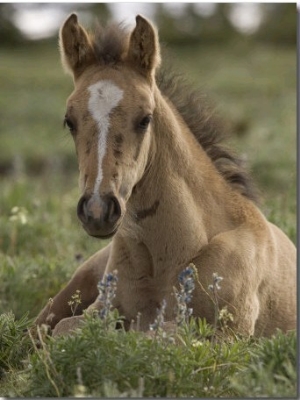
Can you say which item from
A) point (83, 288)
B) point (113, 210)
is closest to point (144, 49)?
point (113, 210)

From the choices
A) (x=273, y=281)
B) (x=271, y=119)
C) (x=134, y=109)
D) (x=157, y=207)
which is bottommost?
(x=271, y=119)

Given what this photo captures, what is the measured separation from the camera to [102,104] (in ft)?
17.3

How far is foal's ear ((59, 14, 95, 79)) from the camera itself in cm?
570

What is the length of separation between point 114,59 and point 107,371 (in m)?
2.01

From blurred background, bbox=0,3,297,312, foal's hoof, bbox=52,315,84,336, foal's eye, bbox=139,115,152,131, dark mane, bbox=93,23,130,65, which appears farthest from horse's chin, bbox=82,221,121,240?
blurred background, bbox=0,3,297,312

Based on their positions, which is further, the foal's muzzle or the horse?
the horse

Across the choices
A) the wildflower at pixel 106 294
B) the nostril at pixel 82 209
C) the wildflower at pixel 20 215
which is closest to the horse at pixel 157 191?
the nostril at pixel 82 209

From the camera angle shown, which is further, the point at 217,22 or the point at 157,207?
the point at 217,22

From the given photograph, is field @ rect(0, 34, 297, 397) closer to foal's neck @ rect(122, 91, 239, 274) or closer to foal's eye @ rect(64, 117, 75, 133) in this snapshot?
foal's neck @ rect(122, 91, 239, 274)

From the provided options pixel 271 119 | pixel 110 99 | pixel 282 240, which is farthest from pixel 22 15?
pixel 110 99

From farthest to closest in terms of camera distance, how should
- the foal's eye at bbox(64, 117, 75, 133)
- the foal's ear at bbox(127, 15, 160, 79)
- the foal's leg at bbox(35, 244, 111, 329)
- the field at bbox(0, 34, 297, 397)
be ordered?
the foal's leg at bbox(35, 244, 111, 329) < the foal's ear at bbox(127, 15, 160, 79) < the foal's eye at bbox(64, 117, 75, 133) < the field at bbox(0, 34, 297, 397)

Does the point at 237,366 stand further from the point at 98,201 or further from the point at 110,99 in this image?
the point at 110,99

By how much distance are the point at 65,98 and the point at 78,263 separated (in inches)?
606

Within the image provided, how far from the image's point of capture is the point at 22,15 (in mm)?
18469
